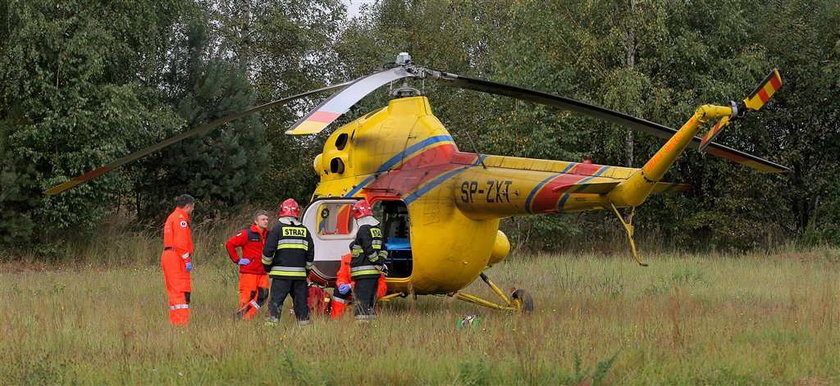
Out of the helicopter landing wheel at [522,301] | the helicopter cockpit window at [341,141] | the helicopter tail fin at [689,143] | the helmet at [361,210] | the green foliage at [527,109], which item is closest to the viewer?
the helicopter tail fin at [689,143]

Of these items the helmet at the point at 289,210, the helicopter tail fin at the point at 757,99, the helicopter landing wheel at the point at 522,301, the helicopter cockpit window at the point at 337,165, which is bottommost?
the helicopter landing wheel at the point at 522,301

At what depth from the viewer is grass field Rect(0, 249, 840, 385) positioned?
689 cm

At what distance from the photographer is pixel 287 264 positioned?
10008mm

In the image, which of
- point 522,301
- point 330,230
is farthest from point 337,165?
point 522,301

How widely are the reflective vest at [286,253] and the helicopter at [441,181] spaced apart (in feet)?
4.32

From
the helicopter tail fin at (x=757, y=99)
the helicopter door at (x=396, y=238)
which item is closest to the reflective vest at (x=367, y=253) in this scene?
the helicopter door at (x=396, y=238)

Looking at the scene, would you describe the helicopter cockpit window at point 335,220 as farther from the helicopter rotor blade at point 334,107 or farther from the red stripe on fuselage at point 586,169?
the helicopter rotor blade at point 334,107

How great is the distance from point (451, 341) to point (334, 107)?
234cm

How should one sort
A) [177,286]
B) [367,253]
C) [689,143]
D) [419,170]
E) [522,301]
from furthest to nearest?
[522,301], [419,170], [367,253], [177,286], [689,143]

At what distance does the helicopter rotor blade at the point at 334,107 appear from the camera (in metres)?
7.30

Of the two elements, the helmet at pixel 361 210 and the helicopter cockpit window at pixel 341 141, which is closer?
the helmet at pixel 361 210

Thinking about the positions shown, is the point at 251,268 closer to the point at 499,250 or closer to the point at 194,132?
the point at 194,132

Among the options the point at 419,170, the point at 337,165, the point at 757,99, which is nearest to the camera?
the point at 757,99

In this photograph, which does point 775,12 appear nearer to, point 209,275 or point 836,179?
point 836,179
